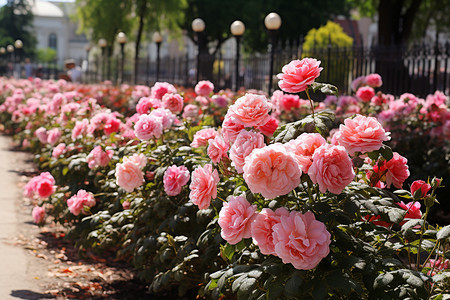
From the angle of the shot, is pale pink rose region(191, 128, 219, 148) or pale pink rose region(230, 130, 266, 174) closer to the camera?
pale pink rose region(230, 130, 266, 174)

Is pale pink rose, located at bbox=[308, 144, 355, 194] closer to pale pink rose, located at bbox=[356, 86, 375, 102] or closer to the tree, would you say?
pale pink rose, located at bbox=[356, 86, 375, 102]

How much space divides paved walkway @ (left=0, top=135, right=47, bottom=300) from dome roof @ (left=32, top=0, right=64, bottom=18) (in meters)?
89.7

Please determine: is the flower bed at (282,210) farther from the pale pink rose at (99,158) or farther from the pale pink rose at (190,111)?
the pale pink rose at (190,111)

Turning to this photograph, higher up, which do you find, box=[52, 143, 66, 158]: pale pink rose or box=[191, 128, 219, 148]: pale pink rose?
box=[191, 128, 219, 148]: pale pink rose

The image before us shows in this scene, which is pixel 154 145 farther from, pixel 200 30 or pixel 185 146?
pixel 200 30

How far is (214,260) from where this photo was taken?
382 centimetres

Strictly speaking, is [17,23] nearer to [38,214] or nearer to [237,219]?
[38,214]

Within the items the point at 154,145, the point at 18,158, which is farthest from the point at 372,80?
the point at 18,158

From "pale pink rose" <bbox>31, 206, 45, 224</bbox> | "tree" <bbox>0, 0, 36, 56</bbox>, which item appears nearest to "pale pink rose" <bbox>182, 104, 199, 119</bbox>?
"pale pink rose" <bbox>31, 206, 45, 224</bbox>

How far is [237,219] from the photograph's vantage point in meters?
2.55

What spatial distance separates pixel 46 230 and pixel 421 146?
4.15m

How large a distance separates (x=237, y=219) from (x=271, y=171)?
261mm

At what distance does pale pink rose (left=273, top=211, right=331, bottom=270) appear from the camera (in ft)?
7.77

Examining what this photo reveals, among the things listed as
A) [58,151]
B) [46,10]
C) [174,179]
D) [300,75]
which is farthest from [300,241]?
[46,10]
